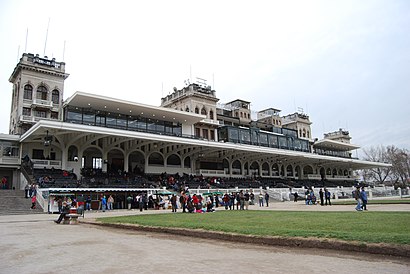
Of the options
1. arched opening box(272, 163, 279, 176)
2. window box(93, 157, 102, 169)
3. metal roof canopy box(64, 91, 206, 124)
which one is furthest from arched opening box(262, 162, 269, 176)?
window box(93, 157, 102, 169)

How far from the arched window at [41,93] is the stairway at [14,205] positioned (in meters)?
16.4

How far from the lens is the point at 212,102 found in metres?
56.3

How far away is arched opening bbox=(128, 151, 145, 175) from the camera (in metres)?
43.5

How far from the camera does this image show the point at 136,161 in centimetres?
4425

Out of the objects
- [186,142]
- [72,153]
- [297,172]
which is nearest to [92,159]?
[72,153]

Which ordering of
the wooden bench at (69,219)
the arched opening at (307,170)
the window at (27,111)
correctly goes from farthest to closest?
the arched opening at (307,170), the window at (27,111), the wooden bench at (69,219)

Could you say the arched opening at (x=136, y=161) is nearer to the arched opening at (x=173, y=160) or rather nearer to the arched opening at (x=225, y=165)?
the arched opening at (x=173, y=160)

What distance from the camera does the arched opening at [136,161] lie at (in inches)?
1712

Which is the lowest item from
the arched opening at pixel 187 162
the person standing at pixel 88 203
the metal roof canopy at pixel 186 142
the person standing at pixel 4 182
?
the person standing at pixel 88 203

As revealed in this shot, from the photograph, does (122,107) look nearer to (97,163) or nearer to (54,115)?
(97,163)

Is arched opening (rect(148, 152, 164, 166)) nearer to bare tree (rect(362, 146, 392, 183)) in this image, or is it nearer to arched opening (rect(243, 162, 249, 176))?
arched opening (rect(243, 162, 249, 176))

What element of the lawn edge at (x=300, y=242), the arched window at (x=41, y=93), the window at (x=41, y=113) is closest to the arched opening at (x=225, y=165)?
the window at (x=41, y=113)

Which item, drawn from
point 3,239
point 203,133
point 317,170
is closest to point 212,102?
point 203,133

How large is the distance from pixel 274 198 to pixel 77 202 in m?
23.1
